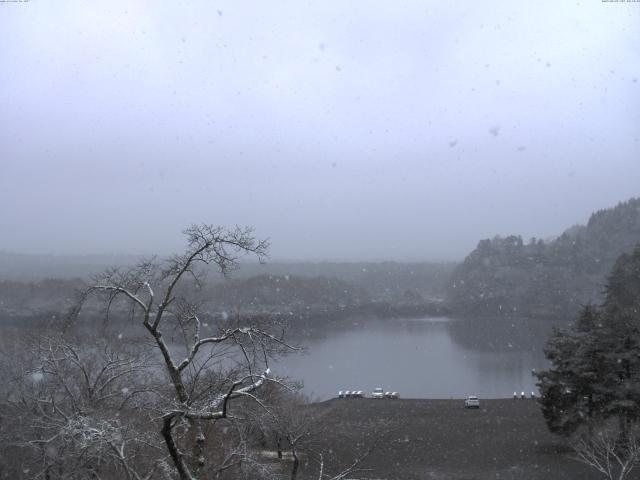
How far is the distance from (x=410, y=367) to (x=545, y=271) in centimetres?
Answer: 3649

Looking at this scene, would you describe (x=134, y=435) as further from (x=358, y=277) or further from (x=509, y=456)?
(x=358, y=277)

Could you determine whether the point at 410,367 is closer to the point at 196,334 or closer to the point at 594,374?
the point at 594,374

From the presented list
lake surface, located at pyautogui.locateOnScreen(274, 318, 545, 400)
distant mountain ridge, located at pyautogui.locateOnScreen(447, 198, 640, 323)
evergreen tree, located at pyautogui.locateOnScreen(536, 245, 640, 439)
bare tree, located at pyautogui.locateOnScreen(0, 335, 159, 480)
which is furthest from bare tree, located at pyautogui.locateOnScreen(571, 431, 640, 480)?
distant mountain ridge, located at pyautogui.locateOnScreen(447, 198, 640, 323)

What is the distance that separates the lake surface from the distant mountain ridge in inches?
655

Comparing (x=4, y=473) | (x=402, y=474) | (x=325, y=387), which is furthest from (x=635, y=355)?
(x=325, y=387)

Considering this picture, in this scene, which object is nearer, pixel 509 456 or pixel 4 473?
pixel 4 473

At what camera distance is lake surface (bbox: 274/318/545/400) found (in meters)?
25.9

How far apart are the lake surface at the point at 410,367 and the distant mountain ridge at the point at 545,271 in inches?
655

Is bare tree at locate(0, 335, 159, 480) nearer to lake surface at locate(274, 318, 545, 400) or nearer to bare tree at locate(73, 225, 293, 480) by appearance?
bare tree at locate(73, 225, 293, 480)

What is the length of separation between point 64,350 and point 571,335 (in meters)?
9.93

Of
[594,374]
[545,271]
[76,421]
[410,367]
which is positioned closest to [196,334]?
[76,421]

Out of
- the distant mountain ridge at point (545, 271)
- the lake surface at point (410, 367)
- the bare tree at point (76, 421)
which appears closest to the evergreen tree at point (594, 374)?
the bare tree at point (76, 421)

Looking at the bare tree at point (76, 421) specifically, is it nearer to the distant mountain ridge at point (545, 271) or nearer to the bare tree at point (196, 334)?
the bare tree at point (196, 334)

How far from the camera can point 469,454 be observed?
12422 mm
